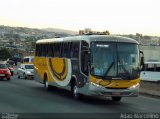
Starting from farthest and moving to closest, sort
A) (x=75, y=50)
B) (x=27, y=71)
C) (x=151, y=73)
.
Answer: (x=27, y=71) → (x=151, y=73) → (x=75, y=50)

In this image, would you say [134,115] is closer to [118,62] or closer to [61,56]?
[118,62]

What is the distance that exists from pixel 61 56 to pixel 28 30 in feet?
438

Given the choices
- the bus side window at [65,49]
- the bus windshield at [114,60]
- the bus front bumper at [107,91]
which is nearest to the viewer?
the bus front bumper at [107,91]

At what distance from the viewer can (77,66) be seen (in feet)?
72.4

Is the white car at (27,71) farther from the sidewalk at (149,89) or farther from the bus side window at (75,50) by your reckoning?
the bus side window at (75,50)

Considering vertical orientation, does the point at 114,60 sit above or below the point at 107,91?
A: above

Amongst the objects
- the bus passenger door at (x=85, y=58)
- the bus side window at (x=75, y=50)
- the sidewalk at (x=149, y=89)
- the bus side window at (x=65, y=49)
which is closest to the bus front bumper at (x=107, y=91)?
the bus passenger door at (x=85, y=58)

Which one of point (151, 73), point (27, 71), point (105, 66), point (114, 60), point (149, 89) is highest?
point (114, 60)

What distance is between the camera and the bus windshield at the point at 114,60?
2025 centimetres

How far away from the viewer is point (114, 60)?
2038cm

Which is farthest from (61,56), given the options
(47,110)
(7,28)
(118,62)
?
(7,28)

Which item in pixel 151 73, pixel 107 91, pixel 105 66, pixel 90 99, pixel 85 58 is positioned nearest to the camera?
pixel 107 91

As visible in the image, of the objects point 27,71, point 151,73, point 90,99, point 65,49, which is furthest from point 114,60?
point 27,71

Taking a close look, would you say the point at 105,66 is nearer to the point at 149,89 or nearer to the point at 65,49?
the point at 65,49
